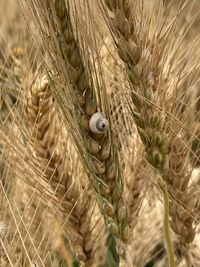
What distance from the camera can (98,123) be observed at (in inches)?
33.6

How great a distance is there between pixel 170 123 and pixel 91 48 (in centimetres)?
15

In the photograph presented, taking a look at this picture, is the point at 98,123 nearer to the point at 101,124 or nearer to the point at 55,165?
the point at 101,124

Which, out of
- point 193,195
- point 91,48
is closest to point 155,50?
point 91,48

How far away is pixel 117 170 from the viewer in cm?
90

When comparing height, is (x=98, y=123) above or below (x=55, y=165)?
above

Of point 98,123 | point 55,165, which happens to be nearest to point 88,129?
point 98,123

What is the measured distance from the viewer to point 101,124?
0.85 m

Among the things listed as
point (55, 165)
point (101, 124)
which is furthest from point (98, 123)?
point (55, 165)

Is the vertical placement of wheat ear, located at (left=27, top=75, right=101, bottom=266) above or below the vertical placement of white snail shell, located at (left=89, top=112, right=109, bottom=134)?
below

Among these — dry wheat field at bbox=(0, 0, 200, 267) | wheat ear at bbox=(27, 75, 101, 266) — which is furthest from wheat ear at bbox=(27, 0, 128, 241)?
wheat ear at bbox=(27, 75, 101, 266)

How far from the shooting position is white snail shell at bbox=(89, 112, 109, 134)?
85cm

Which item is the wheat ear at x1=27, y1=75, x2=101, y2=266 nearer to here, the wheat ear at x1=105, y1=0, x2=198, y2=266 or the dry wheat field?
the dry wheat field

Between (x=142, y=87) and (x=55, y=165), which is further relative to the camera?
(x=55, y=165)

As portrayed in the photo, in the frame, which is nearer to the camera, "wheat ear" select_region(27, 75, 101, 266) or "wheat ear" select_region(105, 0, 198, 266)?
"wheat ear" select_region(105, 0, 198, 266)
